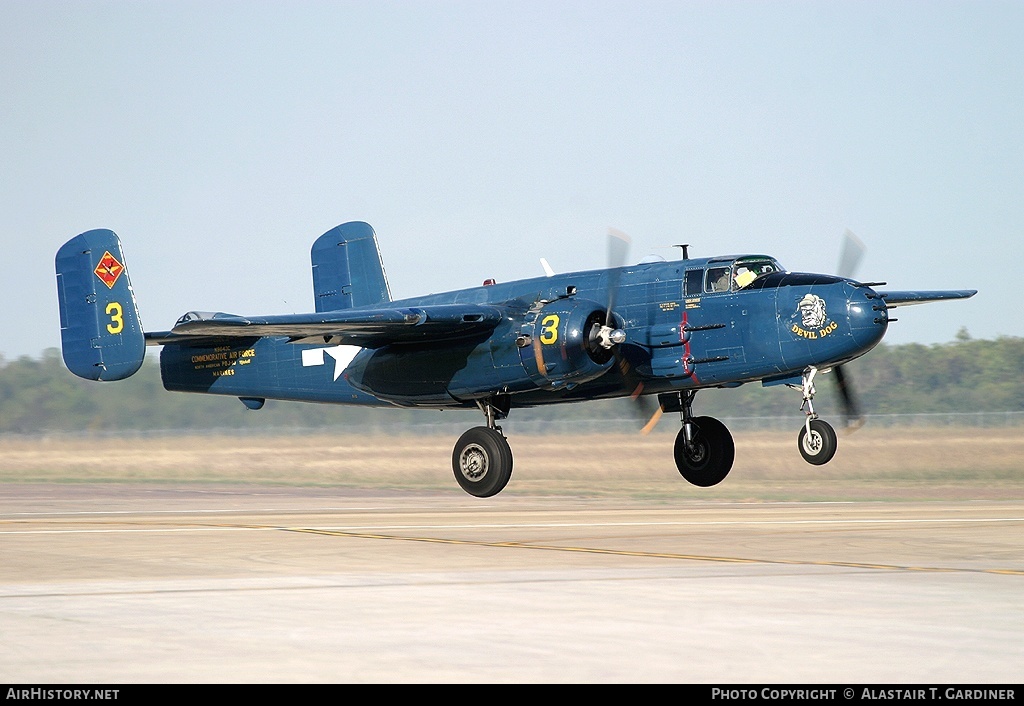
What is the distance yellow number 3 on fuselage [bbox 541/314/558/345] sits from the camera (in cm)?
2623

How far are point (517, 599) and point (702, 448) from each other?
1598 cm

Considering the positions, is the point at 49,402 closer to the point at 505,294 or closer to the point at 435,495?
the point at 435,495

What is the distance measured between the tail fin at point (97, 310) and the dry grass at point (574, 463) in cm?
1373

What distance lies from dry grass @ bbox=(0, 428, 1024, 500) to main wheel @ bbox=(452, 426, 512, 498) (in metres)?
10.3

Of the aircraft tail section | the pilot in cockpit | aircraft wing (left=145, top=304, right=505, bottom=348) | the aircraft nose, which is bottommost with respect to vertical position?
the aircraft nose

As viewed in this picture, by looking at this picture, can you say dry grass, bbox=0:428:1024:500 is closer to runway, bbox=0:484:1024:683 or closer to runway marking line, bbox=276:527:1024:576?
runway, bbox=0:484:1024:683

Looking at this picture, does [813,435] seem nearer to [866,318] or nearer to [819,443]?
[819,443]

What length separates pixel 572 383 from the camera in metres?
26.7

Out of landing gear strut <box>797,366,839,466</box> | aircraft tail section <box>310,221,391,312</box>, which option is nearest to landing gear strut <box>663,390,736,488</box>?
landing gear strut <box>797,366,839,466</box>

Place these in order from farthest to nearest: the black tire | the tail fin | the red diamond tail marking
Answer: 1. the red diamond tail marking
2. the tail fin
3. the black tire

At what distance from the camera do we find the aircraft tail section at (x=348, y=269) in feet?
114

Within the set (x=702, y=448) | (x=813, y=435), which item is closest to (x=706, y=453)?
(x=702, y=448)

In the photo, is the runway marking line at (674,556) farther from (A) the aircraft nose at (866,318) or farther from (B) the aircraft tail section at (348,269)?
(B) the aircraft tail section at (348,269)

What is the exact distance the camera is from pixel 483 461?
28.3 m
